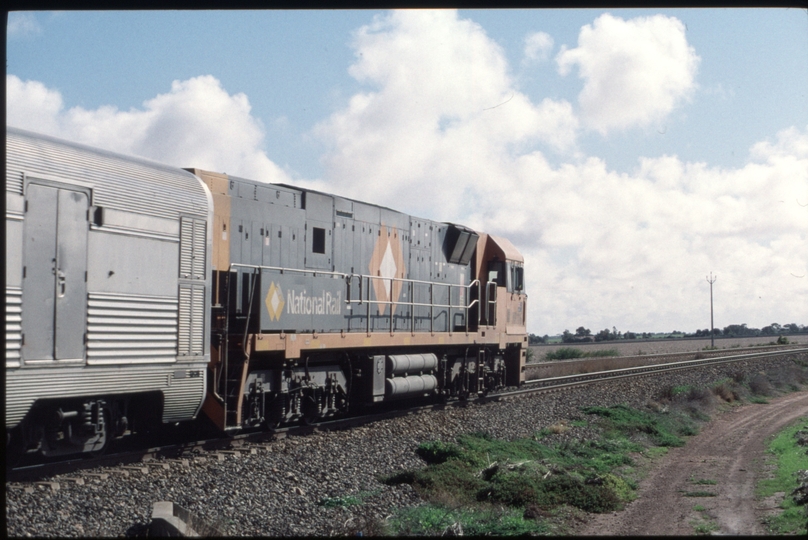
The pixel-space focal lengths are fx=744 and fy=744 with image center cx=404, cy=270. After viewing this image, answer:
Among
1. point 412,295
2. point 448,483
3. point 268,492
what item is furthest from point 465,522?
point 412,295

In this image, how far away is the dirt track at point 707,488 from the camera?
7988mm

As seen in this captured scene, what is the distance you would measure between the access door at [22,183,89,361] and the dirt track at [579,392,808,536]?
576cm

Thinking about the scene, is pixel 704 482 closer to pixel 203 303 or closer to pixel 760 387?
pixel 203 303

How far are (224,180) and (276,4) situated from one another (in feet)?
28.5

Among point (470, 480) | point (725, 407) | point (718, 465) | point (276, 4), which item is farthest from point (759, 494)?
point (725, 407)

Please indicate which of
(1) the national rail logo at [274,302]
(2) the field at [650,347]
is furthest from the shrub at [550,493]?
(2) the field at [650,347]

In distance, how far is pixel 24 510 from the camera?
666 centimetres

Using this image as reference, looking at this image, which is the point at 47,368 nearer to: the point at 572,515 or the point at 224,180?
the point at 224,180

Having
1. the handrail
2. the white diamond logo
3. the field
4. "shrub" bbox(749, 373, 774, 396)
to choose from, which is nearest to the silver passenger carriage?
the handrail

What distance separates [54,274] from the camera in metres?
7.79

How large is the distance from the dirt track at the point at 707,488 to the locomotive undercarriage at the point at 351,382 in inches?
197

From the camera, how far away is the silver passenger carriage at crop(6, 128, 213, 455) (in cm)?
750

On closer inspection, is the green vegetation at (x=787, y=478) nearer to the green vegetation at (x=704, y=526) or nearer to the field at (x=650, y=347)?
the green vegetation at (x=704, y=526)

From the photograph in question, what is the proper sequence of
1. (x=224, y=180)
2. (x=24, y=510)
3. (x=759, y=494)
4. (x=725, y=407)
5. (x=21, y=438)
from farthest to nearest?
(x=725, y=407)
(x=224, y=180)
(x=759, y=494)
(x=21, y=438)
(x=24, y=510)
